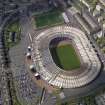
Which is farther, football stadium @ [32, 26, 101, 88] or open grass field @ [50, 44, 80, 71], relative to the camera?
open grass field @ [50, 44, 80, 71]

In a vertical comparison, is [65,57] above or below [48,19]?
below

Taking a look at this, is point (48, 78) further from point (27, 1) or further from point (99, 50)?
point (27, 1)

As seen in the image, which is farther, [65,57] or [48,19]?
[48,19]

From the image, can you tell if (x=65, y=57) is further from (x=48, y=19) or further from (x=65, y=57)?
(x=48, y=19)

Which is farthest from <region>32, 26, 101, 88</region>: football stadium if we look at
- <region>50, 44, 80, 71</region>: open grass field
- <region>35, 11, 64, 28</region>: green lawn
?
<region>35, 11, 64, 28</region>: green lawn

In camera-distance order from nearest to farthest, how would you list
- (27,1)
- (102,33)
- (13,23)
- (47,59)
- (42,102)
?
1. (42,102)
2. (47,59)
3. (102,33)
4. (13,23)
5. (27,1)

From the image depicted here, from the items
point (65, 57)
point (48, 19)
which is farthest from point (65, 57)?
point (48, 19)

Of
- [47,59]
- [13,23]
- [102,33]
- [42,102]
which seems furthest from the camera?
[13,23]

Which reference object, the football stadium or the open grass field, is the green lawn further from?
the open grass field

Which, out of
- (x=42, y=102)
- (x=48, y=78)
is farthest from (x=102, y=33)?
(x=42, y=102)
